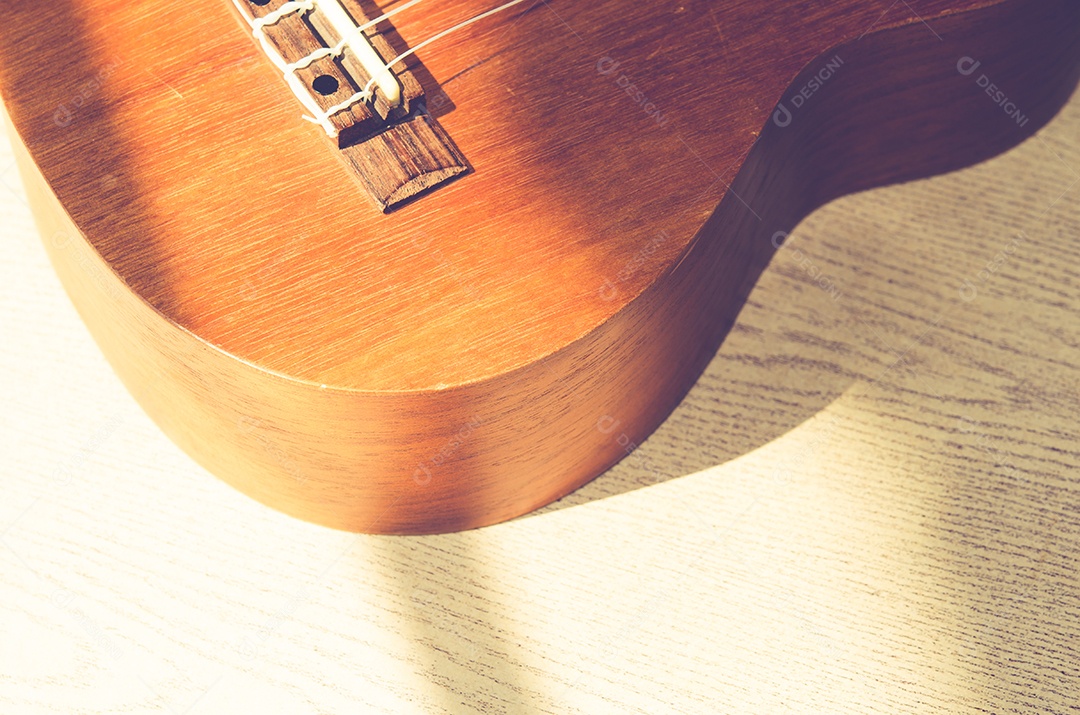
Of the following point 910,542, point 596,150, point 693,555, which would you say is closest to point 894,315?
point 910,542

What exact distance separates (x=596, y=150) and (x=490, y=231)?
5.9 inches

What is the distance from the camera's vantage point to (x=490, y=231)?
95cm

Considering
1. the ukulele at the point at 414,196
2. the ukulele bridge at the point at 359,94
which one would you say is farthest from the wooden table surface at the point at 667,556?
the ukulele bridge at the point at 359,94

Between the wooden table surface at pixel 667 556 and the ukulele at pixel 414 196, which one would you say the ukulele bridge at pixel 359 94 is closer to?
the ukulele at pixel 414 196

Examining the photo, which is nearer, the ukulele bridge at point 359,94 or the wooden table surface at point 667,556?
the ukulele bridge at point 359,94

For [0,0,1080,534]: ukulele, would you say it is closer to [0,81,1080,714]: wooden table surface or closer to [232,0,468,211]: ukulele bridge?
[232,0,468,211]: ukulele bridge

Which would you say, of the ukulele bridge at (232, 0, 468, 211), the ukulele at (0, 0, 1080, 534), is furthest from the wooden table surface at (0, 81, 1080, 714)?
the ukulele bridge at (232, 0, 468, 211)

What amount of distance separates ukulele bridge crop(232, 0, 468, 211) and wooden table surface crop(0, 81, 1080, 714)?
1.65ft

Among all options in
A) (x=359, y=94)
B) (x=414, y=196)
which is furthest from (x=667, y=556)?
(x=359, y=94)

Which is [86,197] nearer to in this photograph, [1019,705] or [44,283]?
[44,283]

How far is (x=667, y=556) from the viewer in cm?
122

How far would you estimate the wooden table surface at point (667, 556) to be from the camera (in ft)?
3.76

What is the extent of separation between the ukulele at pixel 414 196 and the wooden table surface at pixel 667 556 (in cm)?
13

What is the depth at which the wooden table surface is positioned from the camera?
1146 mm
